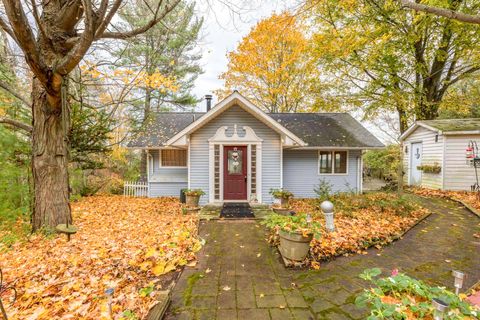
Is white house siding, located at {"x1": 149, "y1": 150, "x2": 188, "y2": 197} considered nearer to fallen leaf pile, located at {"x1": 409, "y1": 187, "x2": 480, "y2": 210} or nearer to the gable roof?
fallen leaf pile, located at {"x1": 409, "y1": 187, "x2": 480, "y2": 210}

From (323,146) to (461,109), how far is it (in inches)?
369

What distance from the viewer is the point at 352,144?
396 inches

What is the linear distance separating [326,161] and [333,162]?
1.12ft

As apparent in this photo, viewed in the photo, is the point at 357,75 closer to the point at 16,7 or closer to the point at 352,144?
the point at 352,144

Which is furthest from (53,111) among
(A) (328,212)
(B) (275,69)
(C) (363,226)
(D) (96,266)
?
(B) (275,69)

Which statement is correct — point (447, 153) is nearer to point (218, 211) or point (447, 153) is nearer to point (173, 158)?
point (218, 211)

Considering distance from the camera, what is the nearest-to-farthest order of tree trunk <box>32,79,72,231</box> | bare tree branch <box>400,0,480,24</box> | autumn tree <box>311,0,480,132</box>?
bare tree branch <box>400,0,480,24</box>, tree trunk <box>32,79,72,231</box>, autumn tree <box>311,0,480,132</box>

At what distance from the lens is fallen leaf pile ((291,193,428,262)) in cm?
442

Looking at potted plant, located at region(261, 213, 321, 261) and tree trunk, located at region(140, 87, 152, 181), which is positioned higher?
tree trunk, located at region(140, 87, 152, 181)

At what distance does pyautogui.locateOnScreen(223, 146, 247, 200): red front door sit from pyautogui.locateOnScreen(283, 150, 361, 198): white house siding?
10.0 ft

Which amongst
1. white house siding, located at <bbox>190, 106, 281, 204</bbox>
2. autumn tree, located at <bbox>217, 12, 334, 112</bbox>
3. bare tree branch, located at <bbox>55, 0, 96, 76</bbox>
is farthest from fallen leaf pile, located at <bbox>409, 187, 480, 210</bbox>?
bare tree branch, located at <bbox>55, 0, 96, 76</bbox>

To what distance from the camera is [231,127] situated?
818cm

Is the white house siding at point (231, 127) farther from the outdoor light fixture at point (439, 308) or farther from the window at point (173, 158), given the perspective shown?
the outdoor light fixture at point (439, 308)

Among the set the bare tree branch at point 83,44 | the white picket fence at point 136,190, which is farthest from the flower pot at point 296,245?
the white picket fence at point 136,190
